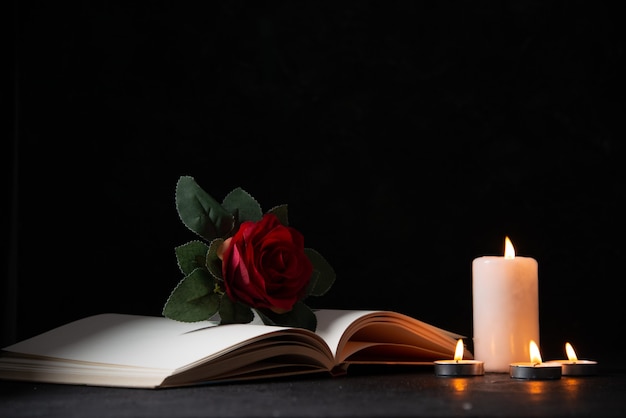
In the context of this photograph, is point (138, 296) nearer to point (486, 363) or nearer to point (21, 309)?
point (21, 309)

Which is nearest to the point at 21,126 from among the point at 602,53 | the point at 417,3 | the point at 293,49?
the point at 293,49

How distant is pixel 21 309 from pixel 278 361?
695 mm

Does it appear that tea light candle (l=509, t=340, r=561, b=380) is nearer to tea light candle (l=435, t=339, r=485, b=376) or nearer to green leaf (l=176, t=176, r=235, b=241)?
tea light candle (l=435, t=339, r=485, b=376)

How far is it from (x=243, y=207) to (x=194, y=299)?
0.16 metres

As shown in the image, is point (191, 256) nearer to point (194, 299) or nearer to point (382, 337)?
point (194, 299)

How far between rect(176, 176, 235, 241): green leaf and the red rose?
0.17ft

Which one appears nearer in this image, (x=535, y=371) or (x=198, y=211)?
(x=535, y=371)

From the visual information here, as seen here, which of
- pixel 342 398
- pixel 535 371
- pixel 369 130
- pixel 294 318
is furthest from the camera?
pixel 369 130

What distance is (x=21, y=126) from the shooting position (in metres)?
1.72

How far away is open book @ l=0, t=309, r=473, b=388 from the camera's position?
1057mm

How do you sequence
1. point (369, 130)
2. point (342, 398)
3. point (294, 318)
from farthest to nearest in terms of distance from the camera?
1. point (369, 130)
2. point (294, 318)
3. point (342, 398)

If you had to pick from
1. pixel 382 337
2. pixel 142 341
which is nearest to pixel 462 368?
pixel 382 337

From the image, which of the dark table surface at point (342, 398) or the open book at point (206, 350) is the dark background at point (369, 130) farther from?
the dark table surface at point (342, 398)

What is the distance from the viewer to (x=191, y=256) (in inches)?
48.6
